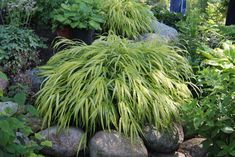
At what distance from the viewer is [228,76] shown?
325cm

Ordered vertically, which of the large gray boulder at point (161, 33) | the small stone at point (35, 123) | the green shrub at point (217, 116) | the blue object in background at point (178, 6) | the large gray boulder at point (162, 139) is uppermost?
the blue object in background at point (178, 6)

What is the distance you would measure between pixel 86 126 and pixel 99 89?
0.33 meters

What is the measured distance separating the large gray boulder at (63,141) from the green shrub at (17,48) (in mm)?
1065

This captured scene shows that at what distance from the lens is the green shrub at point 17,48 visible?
4.08 meters

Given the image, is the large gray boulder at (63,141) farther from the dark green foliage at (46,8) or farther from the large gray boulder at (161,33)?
the large gray boulder at (161,33)

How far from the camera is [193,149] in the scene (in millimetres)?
3609

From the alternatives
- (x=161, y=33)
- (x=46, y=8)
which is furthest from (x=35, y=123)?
(x=161, y=33)

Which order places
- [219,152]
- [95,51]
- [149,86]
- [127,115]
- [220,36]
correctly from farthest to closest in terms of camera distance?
1. [220,36]
2. [95,51]
3. [149,86]
4. [127,115]
5. [219,152]

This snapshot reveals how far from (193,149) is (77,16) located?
6.16 feet

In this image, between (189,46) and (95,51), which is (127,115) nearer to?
(95,51)

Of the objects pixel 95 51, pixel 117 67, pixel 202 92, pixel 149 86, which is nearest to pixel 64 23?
pixel 95 51

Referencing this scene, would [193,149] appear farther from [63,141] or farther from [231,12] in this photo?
[231,12]

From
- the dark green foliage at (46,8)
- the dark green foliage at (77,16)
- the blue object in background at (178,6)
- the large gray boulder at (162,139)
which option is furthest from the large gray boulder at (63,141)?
the blue object in background at (178,6)

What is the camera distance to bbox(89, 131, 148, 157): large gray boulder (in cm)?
312
